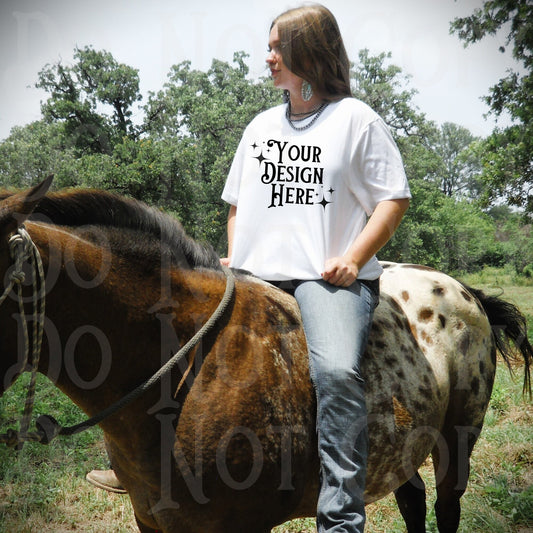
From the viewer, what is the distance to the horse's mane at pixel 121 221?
5.77 feet

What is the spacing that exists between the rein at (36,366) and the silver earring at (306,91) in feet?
3.25

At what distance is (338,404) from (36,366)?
42.4 inches

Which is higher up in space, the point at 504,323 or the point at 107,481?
the point at 504,323

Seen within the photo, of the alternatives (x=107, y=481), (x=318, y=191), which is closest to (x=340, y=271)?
(x=318, y=191)

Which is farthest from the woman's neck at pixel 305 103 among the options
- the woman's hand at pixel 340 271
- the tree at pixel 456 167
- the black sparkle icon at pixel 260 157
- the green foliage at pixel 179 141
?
the tree at pixel 456 167

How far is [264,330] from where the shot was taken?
198 cm

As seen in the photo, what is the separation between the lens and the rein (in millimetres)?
1435

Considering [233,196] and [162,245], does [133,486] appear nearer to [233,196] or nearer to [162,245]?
[162,245]

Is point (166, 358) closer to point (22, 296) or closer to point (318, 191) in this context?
point (22, 296)

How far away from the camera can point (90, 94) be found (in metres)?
20.9

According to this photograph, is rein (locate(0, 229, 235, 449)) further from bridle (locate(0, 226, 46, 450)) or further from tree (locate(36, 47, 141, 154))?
tree (locate(36, 47, 141, 154))

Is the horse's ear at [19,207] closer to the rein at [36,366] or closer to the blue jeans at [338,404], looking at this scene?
the rein at [36,366]

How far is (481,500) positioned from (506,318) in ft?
5.52

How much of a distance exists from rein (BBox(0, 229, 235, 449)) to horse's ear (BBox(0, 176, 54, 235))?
0.11 feet
